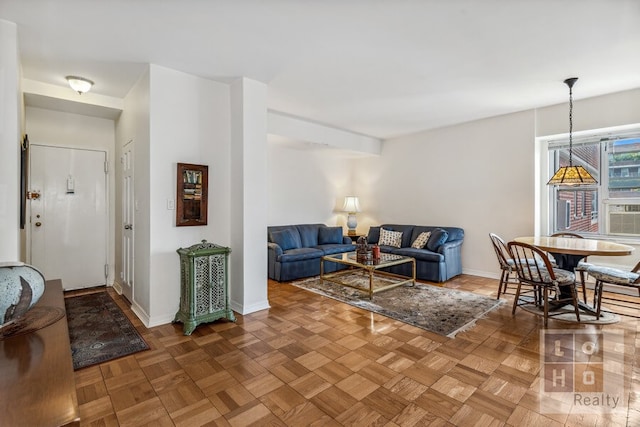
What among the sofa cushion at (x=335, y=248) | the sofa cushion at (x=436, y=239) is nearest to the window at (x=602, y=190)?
the sofa cushion at (x=436, y=239)

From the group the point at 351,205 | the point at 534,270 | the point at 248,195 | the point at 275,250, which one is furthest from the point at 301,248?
the point at 534,270

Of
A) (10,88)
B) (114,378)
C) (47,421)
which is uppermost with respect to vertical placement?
(10,88)

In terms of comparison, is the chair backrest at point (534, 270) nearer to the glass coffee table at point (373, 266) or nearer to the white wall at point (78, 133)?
the glass coffee table at point (373, 266)

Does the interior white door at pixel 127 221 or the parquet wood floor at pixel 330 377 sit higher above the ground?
the interior white door at pixel 127 221

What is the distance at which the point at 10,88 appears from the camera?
7.61 feet

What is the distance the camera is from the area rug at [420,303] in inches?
120

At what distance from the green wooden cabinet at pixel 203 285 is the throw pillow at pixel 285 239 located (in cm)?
195

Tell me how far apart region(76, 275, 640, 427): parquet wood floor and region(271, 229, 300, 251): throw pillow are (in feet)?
6.60

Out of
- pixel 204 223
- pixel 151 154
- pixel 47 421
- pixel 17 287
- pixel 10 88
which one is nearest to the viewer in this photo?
pixel 47 421

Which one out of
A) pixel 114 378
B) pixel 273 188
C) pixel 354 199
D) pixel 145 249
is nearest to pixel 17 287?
pixel 114 378

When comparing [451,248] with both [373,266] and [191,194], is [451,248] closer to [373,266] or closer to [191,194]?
[373,266]

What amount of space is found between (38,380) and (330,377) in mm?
1561

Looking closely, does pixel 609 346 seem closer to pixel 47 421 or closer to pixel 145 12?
pixel 47 421

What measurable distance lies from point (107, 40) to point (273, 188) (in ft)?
11.1
